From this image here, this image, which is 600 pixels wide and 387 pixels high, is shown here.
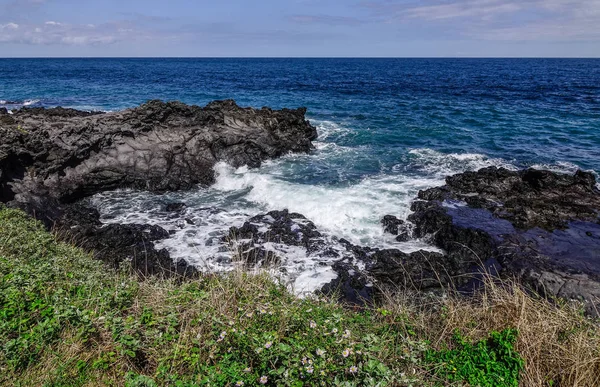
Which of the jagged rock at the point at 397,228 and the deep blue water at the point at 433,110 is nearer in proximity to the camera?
the jagged rock at the point at 397,228

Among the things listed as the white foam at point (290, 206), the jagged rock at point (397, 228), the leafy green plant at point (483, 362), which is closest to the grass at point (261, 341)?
the leafy green plant at point (483, 362)

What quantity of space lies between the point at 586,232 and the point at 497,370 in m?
11.8

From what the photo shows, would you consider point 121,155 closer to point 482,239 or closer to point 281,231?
point 281,231

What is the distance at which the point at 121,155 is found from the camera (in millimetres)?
19609

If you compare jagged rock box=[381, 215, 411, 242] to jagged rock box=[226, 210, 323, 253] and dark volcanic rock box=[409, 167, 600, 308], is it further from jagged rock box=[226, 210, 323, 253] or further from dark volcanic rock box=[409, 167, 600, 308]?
jagged rock box=[226, 210, 323, 253]

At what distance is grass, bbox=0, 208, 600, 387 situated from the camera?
488cm

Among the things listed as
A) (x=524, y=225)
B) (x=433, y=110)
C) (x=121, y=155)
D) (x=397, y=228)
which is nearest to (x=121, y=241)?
(x=121, y=155)

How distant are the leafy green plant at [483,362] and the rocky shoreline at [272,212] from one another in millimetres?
2306

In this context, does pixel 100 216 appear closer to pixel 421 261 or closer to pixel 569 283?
pixel 421 261

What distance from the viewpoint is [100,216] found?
1622 centimetres

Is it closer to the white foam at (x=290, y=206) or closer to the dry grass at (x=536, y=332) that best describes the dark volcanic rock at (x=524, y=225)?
the white foam at (x=290, y=206)

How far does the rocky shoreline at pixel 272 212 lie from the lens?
38.8 feet

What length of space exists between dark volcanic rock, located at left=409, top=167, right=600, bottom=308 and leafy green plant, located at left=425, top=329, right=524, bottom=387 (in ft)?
18.4

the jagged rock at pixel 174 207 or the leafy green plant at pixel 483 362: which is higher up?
the leafy green plant at pixel 483 362
